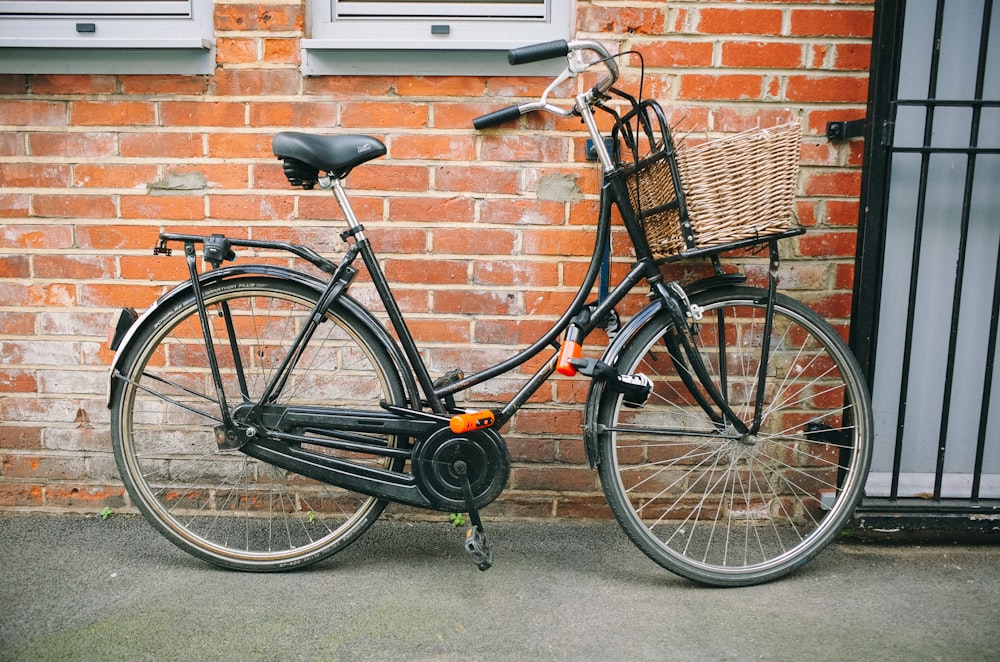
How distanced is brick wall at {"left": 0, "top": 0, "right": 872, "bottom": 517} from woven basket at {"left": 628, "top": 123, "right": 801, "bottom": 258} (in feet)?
1.83

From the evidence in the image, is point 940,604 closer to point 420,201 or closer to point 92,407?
point 420,201

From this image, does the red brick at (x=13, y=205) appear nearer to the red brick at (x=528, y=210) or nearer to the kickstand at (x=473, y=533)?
the red brick at (x=528, y=210)

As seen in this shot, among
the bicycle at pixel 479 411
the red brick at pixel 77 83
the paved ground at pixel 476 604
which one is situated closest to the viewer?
the paved ground at pixel 476 604

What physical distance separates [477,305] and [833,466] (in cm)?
145

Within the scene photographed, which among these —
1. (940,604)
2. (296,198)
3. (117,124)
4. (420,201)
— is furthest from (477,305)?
(940,604)

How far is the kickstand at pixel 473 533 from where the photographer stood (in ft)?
7.64

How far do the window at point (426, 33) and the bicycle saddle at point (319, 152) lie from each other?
1.63 ft

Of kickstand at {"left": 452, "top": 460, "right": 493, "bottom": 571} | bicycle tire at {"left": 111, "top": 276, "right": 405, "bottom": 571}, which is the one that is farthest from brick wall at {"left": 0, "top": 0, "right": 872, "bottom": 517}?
kickstand at {"left": 452, "top": 460, "right": 493, "bottom": 571}

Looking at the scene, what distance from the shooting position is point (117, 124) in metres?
2.70

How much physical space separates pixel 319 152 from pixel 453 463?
1019 mm

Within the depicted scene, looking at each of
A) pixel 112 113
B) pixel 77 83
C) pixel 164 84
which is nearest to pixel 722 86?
pixel 164 84

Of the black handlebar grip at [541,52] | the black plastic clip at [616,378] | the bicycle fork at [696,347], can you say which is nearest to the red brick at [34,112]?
the black handlebar grip at [541,52]

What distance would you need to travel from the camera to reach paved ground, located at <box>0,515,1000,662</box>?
2.08 meters

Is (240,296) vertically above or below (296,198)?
below
